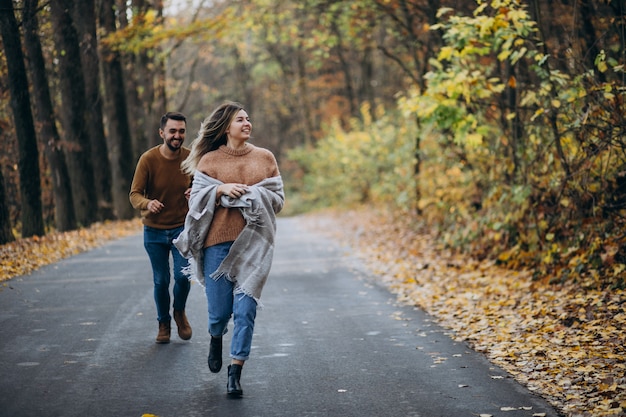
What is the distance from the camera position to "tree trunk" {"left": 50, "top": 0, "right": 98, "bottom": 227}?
811 inches

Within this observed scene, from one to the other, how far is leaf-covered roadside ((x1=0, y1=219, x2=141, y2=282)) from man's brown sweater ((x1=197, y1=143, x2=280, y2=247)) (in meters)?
6.77

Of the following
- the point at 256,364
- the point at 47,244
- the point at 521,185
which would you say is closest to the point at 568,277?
the point at 521,185

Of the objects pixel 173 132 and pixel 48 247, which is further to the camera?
pixel 48 247

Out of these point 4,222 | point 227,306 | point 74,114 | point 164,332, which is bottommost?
point 164,332

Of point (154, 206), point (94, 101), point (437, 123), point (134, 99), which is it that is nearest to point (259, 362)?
point (154, 206)

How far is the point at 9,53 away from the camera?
54.3 ft

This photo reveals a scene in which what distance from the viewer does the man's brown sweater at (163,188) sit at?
296 inches

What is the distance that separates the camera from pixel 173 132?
24.5ft

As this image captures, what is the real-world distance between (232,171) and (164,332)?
2393 millimetres

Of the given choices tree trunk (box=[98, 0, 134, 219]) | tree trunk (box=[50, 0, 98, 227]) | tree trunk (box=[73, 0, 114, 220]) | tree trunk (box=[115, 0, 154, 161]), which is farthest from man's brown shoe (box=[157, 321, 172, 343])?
tree trunk (box=[115, 0, 154, 161])

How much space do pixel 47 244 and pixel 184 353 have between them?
10121mm

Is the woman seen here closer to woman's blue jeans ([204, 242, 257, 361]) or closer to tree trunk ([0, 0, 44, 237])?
woman's blue jeans ([204, 242, 257, 361])

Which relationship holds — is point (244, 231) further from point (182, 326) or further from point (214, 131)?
point (182, 326)

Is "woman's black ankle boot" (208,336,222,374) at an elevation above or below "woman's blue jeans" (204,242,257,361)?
below
